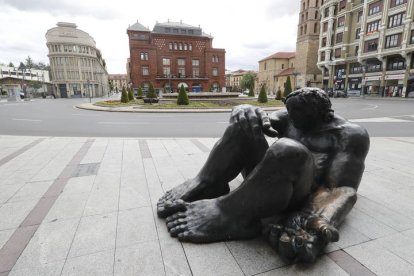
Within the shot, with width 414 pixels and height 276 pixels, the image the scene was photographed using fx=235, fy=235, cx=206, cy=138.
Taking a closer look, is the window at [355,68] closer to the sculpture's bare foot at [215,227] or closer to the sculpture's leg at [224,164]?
the sculpture's leg at [224,164]

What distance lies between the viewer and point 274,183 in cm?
171

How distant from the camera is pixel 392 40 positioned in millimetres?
32750

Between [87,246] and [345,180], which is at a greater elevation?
[345,180]

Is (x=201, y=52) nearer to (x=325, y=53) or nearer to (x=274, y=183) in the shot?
(x=325, y=53)

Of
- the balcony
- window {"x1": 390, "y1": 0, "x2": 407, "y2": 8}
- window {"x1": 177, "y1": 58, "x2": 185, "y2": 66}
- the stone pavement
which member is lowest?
the stone pavement

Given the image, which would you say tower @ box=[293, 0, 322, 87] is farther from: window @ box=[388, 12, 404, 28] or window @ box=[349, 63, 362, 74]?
window @ box=[388, 12, 404, 28]

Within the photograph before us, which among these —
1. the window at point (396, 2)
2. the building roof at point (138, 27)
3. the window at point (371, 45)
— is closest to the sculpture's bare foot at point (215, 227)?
the window at point (396, 2)

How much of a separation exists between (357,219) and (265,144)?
4.49 feet

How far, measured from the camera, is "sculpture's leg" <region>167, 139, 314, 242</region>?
5.42 feet

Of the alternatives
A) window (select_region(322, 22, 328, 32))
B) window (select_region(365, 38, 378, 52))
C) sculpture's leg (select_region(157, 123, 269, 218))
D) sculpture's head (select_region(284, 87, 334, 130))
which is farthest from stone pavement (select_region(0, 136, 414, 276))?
window (select_region(322, 22, 328, 32))

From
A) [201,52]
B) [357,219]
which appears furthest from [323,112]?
[201,52]

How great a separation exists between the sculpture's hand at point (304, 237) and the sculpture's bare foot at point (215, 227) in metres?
0.33

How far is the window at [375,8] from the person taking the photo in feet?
112

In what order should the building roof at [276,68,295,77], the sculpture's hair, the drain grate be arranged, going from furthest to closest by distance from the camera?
the building roof at [276,68,295,77], the drain grate, the sculpture's hair
